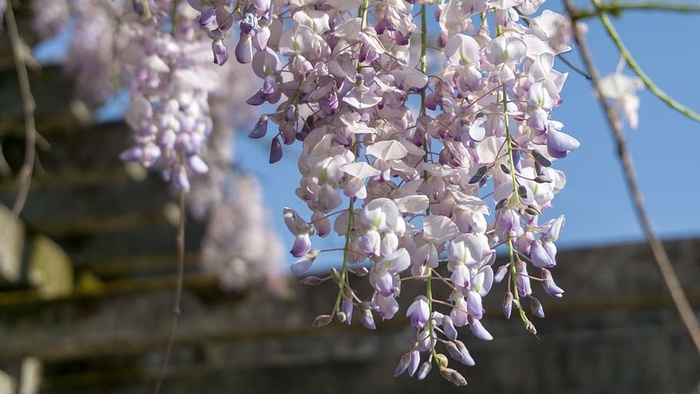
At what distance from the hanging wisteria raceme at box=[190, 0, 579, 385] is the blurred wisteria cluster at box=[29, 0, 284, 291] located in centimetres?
58

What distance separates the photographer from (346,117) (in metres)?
0.83

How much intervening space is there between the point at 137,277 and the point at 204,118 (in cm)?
337

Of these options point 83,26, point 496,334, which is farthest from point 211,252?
point 496,334

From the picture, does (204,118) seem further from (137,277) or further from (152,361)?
(137,277)

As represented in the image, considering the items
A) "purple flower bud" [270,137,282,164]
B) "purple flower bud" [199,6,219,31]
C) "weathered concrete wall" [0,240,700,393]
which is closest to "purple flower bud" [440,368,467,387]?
"purple flower bud" [270,137,282,164]

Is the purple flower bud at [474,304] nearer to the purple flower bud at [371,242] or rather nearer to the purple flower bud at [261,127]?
the purple flower bud at [371,242]

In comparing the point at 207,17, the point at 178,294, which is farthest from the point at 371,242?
the point at 178,294

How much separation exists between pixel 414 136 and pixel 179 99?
2.27 feet

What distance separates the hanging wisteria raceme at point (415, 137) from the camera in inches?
32.4

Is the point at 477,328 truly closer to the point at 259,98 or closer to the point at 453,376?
the point at 453,376

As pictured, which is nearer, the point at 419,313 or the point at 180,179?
the point at 419,313

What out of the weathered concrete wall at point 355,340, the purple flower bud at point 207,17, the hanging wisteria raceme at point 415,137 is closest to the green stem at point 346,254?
Answer: the hanging wisteria raceme at point 415,137

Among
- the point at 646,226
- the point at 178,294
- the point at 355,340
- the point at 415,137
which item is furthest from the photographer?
the point at 355,340

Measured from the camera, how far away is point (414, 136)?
84 centimetres
